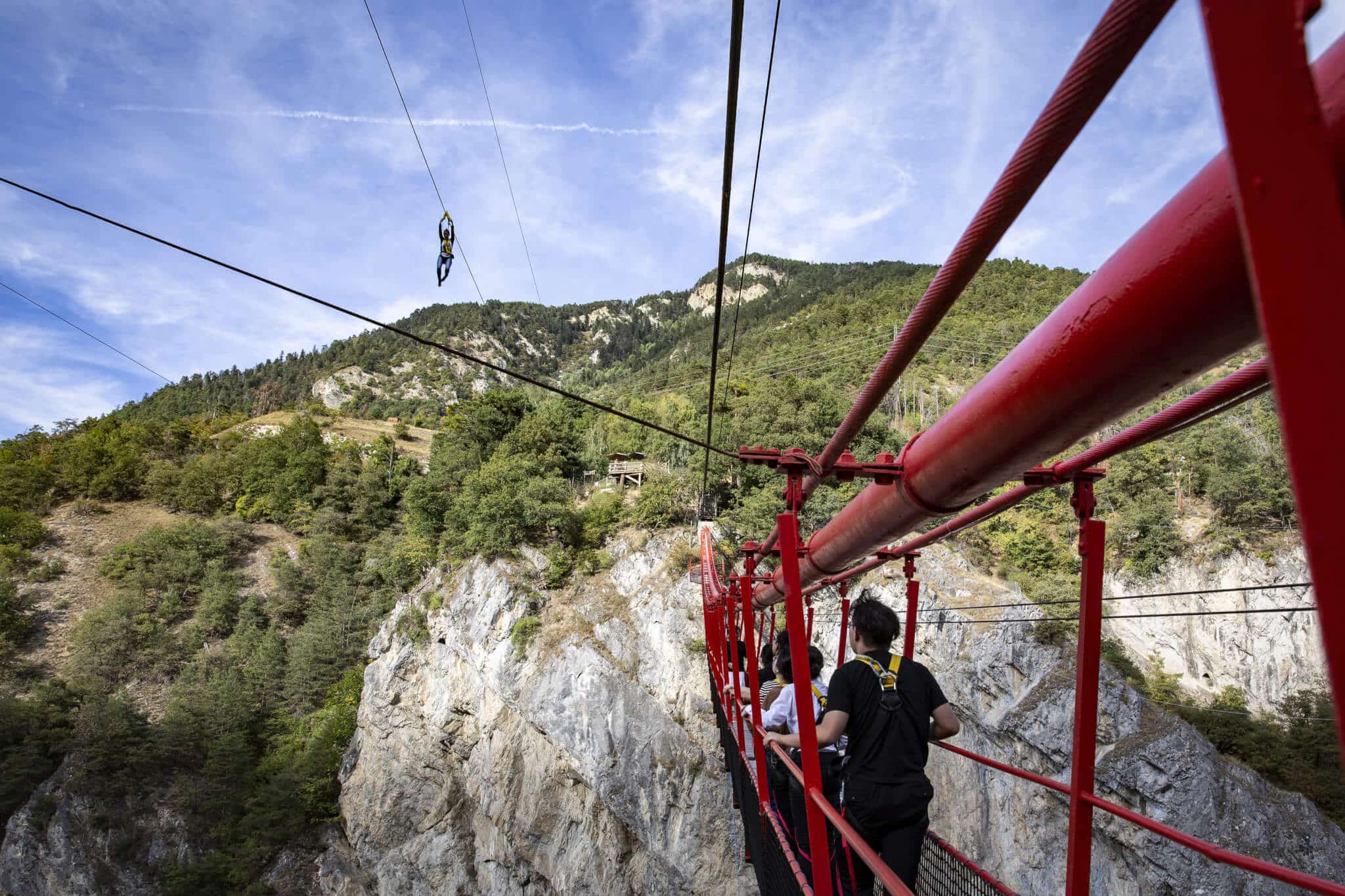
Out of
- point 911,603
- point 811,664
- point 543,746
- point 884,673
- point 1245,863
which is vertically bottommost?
point 543,746

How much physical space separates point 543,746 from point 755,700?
58.9 ft

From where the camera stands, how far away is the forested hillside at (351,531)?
20.6 metres

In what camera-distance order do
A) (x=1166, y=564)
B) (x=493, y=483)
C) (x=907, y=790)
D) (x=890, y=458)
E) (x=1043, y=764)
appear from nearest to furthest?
(x=890, y=458), (x=907, y=790), (x=1043, y=764), (x=1166, y=564), (x=493, y=483)

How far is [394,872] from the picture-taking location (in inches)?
894

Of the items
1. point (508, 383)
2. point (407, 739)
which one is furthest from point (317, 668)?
point (508, 383)

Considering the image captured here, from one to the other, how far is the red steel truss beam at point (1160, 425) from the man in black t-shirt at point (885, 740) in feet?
1.91

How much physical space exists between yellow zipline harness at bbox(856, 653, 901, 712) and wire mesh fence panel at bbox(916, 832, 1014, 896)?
115 cm

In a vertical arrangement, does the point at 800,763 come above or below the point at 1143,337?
below

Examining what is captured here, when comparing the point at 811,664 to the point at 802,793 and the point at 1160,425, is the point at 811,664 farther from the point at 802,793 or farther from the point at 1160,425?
the point at 1160,425

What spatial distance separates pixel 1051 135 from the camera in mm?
875

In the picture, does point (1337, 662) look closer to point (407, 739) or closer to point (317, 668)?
point (407, 739)

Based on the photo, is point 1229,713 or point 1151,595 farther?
point 1229,713

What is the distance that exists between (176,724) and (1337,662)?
37.6 metres

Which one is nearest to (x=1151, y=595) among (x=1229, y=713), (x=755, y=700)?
(x=755, y=700)
